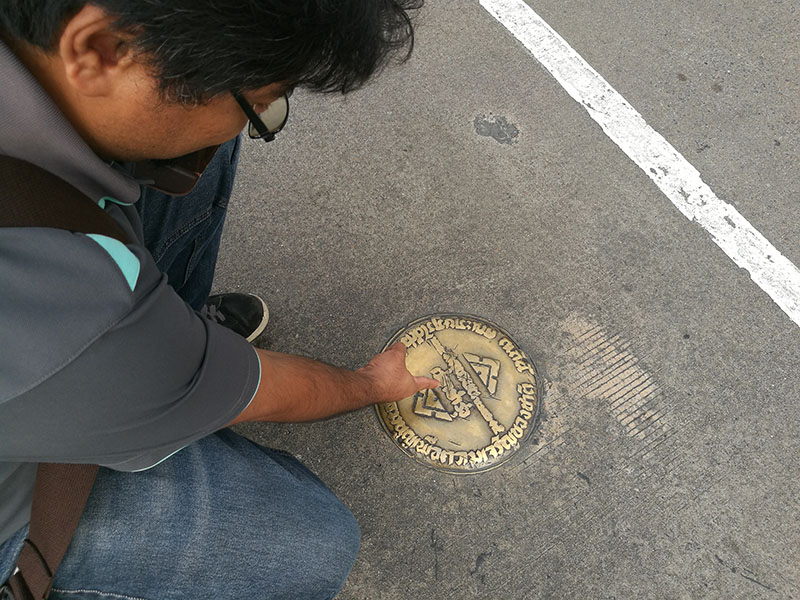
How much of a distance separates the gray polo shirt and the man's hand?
0.75 meters

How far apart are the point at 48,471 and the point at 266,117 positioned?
865mm

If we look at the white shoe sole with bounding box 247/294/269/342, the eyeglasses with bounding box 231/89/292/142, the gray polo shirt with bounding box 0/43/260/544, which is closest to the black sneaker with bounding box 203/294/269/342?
the white shoe sole with bounding box 247/294/269/342

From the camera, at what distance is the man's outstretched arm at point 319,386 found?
1.42m

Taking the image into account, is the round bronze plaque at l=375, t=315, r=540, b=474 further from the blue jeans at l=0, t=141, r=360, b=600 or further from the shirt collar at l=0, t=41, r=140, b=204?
the shirt collar at l=0, t=41, r=140, b=204

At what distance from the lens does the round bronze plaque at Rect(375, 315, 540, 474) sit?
215cm

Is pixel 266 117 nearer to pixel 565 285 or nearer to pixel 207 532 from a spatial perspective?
pixel 207 532

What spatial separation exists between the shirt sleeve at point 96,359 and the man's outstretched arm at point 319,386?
0.59ft

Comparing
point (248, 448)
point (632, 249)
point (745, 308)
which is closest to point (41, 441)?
point (248, 448)

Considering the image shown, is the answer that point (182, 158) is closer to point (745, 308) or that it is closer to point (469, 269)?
point (469, 269)

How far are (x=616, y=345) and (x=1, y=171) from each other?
1.93 meters

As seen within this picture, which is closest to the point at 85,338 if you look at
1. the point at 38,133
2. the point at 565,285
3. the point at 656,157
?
the point at 38,133

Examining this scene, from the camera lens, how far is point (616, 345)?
90.9 inches

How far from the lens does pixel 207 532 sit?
147 cm

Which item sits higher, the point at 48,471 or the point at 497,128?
the point at 48,471
